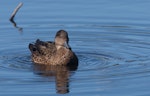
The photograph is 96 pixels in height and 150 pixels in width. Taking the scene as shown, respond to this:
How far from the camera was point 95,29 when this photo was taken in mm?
21125

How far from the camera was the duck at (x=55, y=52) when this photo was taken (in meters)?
18.2

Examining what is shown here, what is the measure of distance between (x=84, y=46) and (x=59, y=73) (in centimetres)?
242

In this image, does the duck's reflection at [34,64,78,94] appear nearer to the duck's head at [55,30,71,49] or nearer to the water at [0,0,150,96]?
the water at [0,0,150,96]

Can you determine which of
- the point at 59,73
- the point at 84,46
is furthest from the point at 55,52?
the point at 59,73

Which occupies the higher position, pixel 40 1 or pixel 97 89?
pixel 40 1

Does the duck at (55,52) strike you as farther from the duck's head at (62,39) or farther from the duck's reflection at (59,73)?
the duck's reflection at (59,73)

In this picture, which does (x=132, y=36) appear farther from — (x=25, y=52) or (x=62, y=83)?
(x=62, y=83)

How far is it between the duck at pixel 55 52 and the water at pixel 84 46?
10.3 inches

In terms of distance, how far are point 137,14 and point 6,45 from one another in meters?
4.83

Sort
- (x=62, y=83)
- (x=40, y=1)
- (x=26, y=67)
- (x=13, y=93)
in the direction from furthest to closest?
(x=40, y=1) < (x=26, y=67) < (x=62, y=83) < (x=13, y=93)

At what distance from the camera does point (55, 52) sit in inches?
736

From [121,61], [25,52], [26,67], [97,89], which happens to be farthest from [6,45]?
[97,89]

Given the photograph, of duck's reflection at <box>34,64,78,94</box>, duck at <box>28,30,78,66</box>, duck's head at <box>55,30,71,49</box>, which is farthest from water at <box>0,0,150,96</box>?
duck's head at <box>55,30,71,49</box>

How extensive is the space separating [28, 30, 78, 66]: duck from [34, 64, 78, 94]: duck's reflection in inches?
9.1
